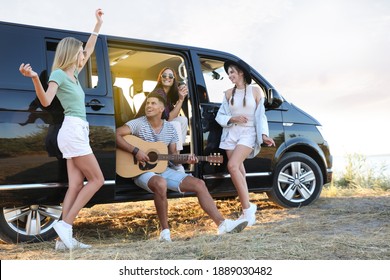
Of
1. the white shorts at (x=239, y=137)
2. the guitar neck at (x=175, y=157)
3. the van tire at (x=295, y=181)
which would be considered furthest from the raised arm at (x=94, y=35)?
the van tire at (x=295, y=181)

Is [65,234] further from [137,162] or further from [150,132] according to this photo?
[150,132]

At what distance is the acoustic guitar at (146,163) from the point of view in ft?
14.7

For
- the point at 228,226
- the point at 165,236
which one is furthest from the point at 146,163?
the point at 228,226

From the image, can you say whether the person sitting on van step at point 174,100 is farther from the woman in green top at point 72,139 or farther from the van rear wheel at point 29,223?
the van rear wheel at point 29,223

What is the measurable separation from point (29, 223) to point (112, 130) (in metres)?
1.06

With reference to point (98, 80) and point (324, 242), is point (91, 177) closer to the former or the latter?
point (98, 80)

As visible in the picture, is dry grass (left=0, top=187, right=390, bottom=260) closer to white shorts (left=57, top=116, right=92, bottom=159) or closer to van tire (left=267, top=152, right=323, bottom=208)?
van tire (left=267, top=152, right=323, bottom=208)

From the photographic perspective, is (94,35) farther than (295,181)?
No

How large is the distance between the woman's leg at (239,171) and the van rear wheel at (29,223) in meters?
1.71

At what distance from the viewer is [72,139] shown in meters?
3.90

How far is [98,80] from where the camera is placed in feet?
14.5

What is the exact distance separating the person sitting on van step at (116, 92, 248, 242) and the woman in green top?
0.50 meters

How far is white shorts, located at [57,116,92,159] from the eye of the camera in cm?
390
